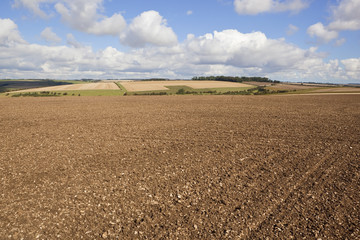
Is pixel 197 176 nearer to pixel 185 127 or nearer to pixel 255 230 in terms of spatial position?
pixel 255 230

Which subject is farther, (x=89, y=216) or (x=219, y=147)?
(x=219, y=147)

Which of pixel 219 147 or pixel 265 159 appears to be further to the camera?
pixel 219 147

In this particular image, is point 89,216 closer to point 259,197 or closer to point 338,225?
point 259,197

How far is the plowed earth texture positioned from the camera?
21.9 feet

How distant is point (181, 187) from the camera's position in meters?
8.97

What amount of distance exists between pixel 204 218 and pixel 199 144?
25.2ft

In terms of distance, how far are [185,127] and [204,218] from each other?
1316 centimetres

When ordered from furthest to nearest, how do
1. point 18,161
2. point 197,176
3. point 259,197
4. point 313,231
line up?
point 18,161
point 197,176
point 259,197
point 313,231

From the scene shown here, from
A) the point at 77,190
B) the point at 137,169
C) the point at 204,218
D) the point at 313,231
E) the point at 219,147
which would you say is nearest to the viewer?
the point at 313,231

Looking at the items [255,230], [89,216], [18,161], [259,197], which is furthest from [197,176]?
[18,161]

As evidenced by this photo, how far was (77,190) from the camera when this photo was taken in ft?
28.9

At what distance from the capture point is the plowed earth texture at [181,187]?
263 inches

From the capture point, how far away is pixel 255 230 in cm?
651

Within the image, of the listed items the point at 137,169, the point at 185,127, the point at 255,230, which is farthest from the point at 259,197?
the point at 185,127
